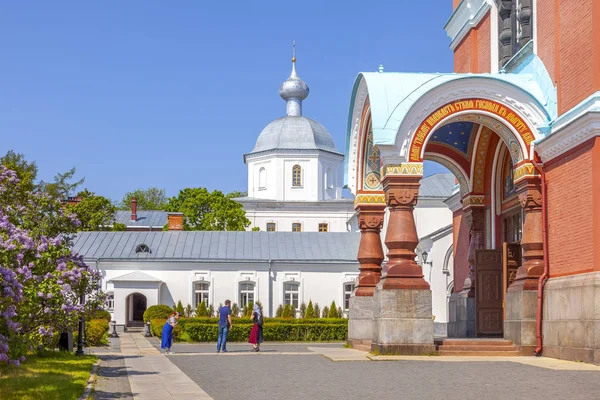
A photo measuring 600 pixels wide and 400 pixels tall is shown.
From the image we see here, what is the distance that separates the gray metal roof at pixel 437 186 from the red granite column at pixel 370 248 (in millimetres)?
32251

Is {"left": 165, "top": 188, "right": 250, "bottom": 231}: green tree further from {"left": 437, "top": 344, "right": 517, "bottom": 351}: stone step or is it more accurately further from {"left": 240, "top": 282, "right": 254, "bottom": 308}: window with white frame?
{"left": 437, "top": 344, "right": 517, "bottom": 351}: stone step

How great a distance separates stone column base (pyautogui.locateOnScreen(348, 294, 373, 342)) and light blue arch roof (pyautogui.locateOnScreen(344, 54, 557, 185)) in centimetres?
514

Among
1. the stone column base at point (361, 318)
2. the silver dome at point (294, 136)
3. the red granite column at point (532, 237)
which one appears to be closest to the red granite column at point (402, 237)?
the red granite column at point (532, 237)

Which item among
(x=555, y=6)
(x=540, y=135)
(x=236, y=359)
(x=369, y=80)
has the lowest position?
(x=236, y=359)

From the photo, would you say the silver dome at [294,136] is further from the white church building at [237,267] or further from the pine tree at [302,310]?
the pine tree at [302,310]

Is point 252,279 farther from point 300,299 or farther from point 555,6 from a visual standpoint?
point 555,6

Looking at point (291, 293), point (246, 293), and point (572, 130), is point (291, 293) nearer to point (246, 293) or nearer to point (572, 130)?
point (246, 293)

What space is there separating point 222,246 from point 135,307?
261 inches

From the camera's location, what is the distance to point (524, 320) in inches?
680

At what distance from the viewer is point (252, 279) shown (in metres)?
45.3

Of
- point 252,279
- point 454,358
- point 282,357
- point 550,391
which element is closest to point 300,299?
point 252,279

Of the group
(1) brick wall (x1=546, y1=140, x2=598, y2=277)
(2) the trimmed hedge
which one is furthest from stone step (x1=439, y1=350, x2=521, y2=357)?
(2) the trimmed hedge

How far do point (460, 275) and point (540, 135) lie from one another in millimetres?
7683

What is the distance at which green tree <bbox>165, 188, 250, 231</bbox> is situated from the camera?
68250 mm
